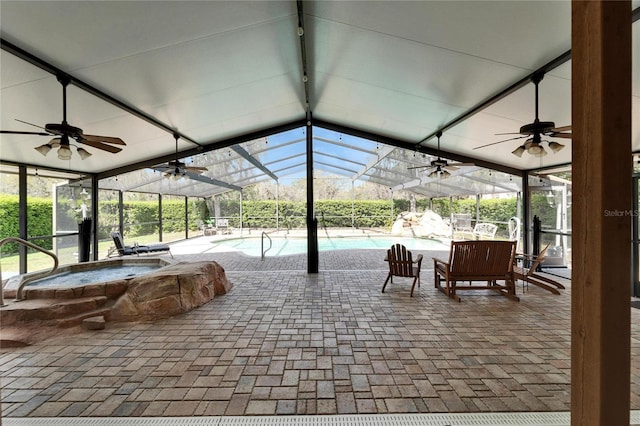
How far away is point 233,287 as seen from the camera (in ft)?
16.0

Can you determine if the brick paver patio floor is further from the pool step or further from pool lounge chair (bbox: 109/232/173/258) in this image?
pool lounge chair (bbox: 109/232/173/258)

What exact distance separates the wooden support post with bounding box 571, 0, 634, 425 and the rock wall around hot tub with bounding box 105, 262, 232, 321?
12.3ft

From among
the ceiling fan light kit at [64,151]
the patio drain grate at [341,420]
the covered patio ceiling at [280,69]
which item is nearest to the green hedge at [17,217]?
the covered patio ceiling at [280,69]

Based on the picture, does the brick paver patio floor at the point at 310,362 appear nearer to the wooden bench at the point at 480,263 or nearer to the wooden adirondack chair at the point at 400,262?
the wooden bench at the point at 480,263

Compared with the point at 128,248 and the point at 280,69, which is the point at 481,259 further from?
the point at 128,248

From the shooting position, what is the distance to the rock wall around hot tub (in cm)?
340

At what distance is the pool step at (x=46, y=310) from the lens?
2953mm

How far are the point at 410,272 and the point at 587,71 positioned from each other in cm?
363

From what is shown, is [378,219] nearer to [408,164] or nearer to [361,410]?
[408,164]

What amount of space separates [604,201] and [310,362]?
217 centimetres

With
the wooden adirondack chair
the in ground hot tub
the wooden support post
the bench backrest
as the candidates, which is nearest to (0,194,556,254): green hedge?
the in ground hot tub

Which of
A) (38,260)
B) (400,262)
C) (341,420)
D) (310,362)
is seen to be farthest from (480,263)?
(38,260)

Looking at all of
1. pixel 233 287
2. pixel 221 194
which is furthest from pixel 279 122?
pixel 221 194

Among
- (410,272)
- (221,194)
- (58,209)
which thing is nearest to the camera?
(410,272)
